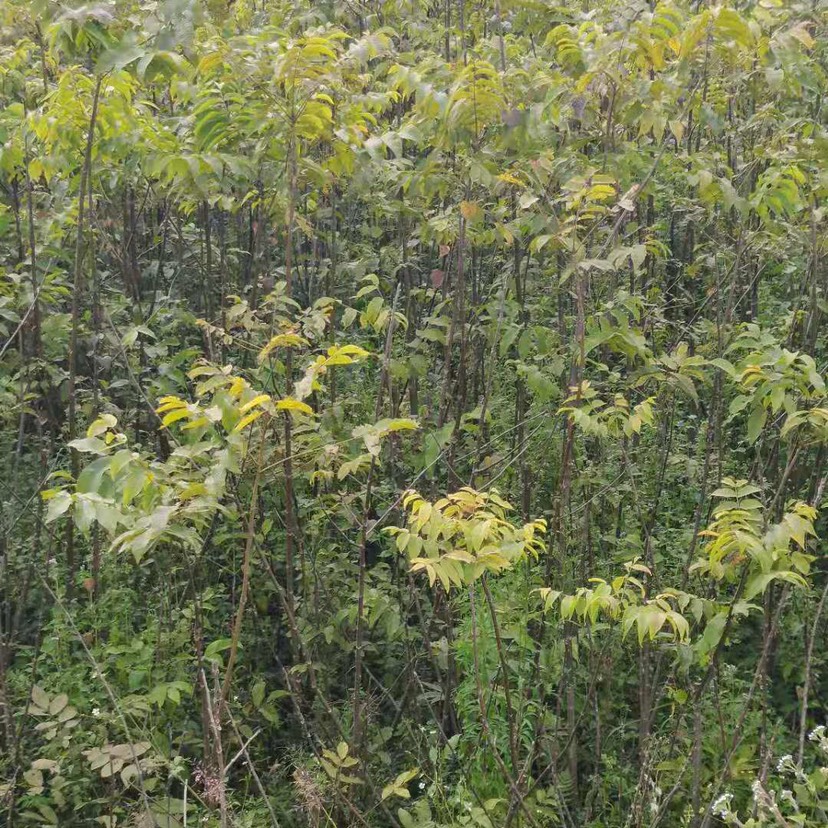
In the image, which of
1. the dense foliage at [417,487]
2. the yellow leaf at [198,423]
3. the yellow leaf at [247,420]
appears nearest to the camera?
the yellow leaf at [247,420]

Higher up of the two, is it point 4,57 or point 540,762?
point 4,57

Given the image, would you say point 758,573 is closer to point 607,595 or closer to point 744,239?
point 607,595

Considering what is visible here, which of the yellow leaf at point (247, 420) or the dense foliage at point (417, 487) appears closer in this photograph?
the yellow leaf at point (247, 420)

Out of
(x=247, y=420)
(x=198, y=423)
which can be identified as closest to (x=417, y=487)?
(x=198, y=423)

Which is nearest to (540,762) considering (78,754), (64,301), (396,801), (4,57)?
(396,801)

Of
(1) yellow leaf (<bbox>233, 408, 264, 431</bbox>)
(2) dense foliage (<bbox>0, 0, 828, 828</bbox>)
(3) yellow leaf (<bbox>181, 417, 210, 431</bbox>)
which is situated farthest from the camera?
(2) dense foliage (<bbox>0, 0, 828, 828</bbox>)

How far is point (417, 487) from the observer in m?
3.80

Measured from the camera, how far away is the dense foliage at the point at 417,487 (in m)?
2.55

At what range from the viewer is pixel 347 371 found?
519cm

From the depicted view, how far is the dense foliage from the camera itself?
8.38 ft

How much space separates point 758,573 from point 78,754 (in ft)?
7.39

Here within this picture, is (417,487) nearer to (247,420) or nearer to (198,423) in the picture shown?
(198,423)

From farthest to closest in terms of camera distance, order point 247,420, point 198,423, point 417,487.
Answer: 1. point 417,487
2. point 198,423
3. point 247,420

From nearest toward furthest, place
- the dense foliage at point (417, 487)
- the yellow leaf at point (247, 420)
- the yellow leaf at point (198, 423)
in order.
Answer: the yellow leaf at point (247, 420), the yellow leaf at point (198, 423), the dense foliage at point (417, 487)
